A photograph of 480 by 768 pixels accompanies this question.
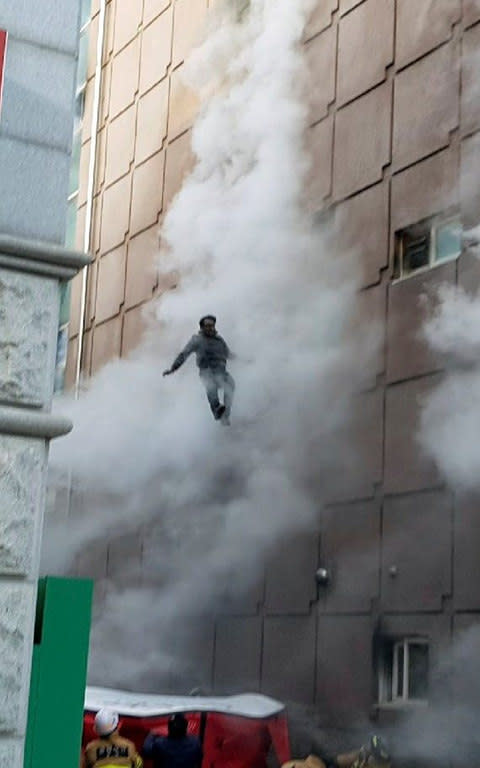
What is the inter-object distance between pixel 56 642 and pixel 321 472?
6.39 metres

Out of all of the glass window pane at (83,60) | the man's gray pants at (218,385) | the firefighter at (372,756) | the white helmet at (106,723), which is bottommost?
the firefighter at (372,756)

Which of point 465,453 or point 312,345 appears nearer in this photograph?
point 465,453

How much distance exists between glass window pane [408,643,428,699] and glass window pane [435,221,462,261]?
11.3 ft

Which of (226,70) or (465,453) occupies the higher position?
(226,70)

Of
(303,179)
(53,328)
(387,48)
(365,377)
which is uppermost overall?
(387,48)

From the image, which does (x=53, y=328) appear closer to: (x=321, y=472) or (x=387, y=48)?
(x=321, y=472)

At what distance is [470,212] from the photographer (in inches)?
434

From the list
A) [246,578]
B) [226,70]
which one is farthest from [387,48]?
[246,578]

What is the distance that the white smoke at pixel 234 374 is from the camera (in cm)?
1266

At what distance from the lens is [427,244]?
11.6 m

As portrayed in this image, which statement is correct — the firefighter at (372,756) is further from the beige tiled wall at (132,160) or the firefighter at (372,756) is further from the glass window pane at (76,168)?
the glass window pane at (76,168)

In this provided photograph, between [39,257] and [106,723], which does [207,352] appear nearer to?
[106,723]

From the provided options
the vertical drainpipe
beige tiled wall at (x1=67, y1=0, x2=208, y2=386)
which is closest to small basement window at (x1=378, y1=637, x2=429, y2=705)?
beige tiled wall at (x1=67, y1=0, x2=208, y2=386)

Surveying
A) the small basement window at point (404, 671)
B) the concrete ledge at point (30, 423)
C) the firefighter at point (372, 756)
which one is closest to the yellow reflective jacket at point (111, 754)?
the firefighter at point (372, 756)
